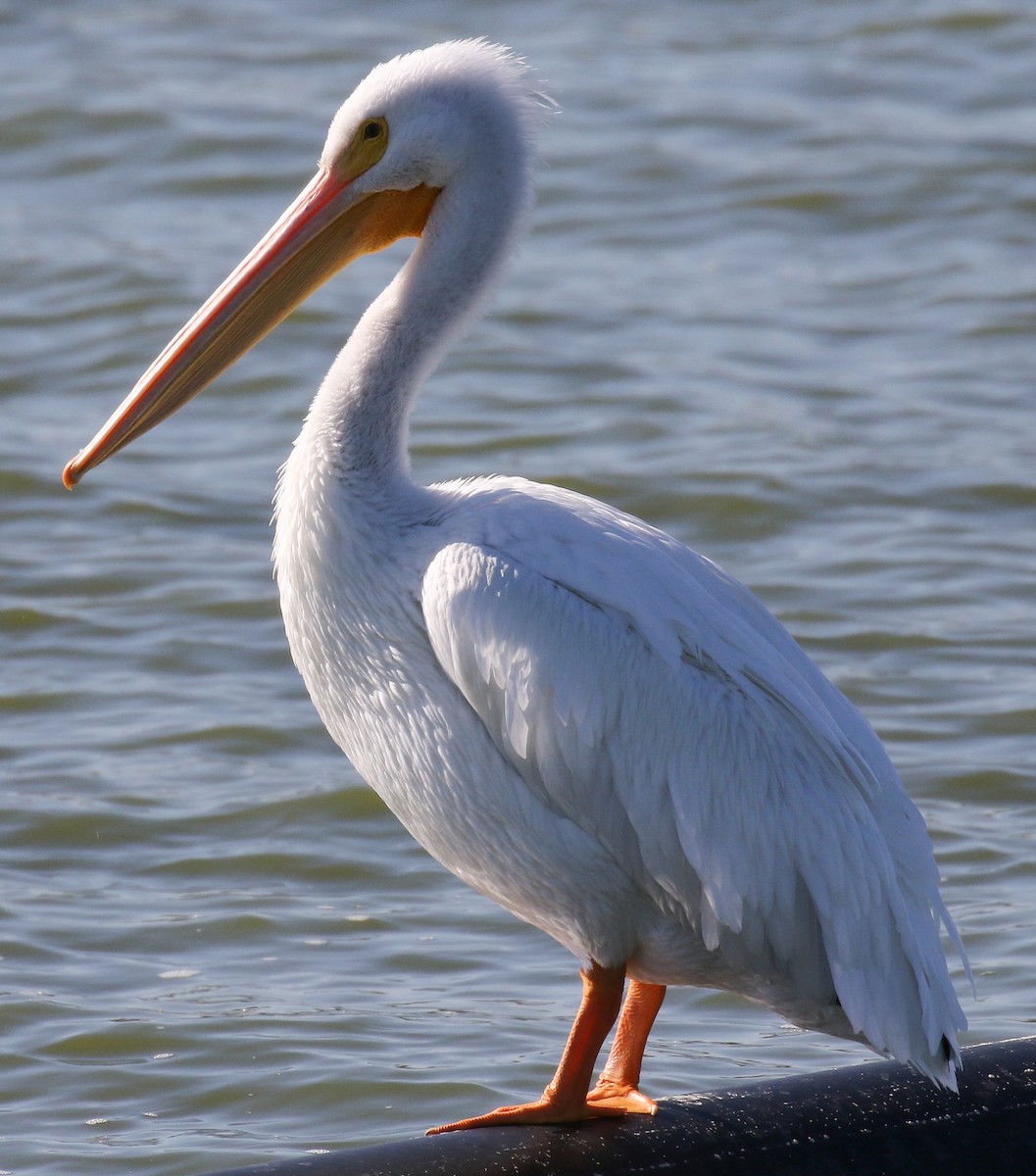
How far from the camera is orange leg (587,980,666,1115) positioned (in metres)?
3.14

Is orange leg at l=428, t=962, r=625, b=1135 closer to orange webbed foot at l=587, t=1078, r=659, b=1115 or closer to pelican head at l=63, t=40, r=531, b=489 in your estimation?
orange webbed foot at l=587, t=1078, r=659, b=1115

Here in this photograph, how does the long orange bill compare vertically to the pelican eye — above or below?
below

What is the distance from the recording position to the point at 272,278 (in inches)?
138

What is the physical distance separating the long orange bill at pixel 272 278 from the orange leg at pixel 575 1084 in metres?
1.20

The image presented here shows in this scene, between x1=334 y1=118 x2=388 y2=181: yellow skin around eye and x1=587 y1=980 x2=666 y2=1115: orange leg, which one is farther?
x1=334 y1=118 x2=388 y2=181: yellow skin around eye

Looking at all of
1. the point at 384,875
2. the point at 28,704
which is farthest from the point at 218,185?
the point at 384,875

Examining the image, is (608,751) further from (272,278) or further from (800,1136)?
(272,278)

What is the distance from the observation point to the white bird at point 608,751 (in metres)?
2.99

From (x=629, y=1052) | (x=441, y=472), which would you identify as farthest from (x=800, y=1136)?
(x=441, y=472)

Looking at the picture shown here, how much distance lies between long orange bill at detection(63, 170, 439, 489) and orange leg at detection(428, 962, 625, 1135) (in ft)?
3.93

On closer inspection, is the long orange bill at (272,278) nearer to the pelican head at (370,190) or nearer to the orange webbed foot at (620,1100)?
the pelican head at (370,190)

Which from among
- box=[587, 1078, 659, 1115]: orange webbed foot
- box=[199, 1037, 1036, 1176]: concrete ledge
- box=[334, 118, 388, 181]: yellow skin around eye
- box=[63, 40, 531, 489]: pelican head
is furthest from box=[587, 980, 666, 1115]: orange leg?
box=[334, 118, 388, 181]: yellow skin around eye

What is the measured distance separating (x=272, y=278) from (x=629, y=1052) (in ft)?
4.52

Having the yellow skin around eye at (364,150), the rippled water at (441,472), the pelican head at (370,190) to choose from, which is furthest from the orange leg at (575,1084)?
the yellow skin around eye at (364,150)
